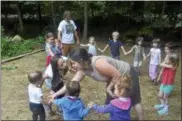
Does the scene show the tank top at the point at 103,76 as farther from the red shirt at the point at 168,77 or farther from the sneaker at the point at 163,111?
the sneaker at the point at 163,111

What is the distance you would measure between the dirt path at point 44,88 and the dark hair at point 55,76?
625 mm

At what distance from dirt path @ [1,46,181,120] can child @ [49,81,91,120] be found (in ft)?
4.75

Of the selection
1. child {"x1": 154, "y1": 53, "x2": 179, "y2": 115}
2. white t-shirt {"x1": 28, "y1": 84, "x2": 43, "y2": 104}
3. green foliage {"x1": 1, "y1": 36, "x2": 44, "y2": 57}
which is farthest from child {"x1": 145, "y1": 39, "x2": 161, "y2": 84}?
green foliage {"x1": 1, "y1": 36, "x2": 44, "y2": 57}

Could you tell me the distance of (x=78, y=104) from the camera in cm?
438

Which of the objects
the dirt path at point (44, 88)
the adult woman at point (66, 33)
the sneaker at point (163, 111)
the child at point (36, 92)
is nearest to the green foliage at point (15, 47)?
the dirt path at point (44, 88)

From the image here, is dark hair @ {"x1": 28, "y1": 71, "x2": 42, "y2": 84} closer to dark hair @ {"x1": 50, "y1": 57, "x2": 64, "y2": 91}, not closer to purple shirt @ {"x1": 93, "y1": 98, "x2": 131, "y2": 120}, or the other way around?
dark hair @ {"x1": 50, "y1": 57, "x2": 64, "y2": 91}

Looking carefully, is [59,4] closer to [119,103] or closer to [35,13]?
[35,13]

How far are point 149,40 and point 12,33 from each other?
5535mm

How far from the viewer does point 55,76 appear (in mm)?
5309

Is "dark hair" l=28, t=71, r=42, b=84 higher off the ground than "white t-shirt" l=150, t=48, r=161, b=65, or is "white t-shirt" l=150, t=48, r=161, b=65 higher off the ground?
"dark hair" l=28, t=71, r=42, b=84

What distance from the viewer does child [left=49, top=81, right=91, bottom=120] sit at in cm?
431

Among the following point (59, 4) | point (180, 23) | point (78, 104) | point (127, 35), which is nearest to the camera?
point (78, 104)

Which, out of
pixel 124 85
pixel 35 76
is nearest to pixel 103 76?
pixel 124 85

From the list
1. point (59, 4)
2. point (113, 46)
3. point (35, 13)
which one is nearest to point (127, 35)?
point (59, 4)
